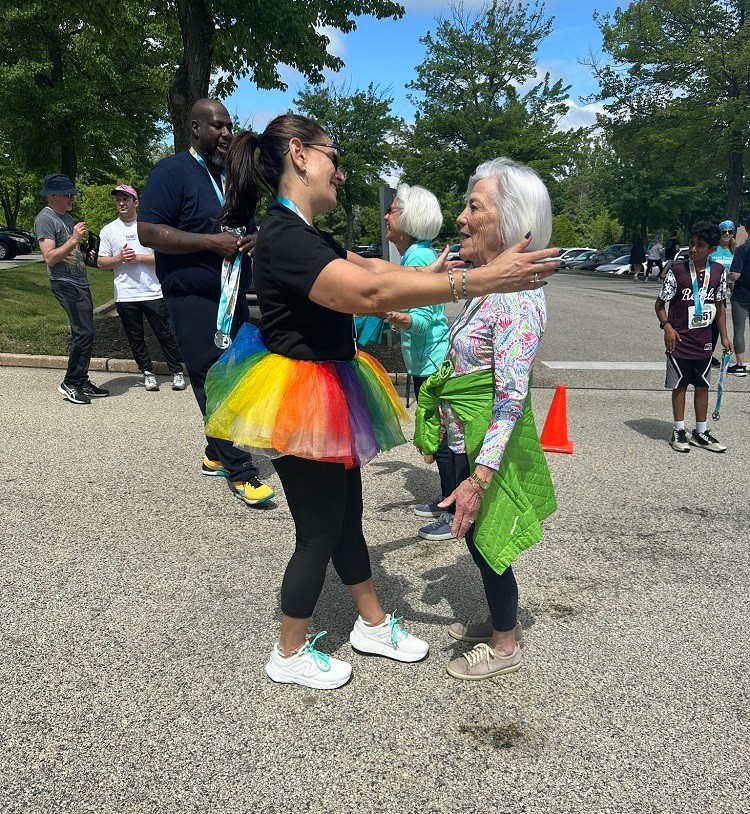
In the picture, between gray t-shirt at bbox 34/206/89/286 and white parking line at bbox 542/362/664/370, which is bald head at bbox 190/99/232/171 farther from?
white parking line at bbox 542/362/664/370

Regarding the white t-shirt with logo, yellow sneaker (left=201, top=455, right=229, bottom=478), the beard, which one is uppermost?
the beard

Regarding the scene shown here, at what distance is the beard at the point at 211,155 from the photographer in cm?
429

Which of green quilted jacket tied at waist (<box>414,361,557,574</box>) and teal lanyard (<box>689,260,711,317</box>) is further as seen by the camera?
teal lanyard (<box>689,260,711,317</box>)

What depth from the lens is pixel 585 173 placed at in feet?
242

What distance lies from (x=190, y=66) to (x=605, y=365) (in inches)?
292

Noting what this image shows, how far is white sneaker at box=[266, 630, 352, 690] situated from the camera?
2.68 metres

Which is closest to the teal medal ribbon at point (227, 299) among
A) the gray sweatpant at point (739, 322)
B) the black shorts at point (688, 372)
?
the black shorts at point (688, 372)

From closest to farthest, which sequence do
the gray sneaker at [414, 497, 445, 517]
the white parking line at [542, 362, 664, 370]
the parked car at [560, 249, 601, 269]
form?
1. the gray sneaker at [414, 497, 445, 517]
2. the white parking line at [542, 362, 664, 370]
3. the parked car at [560, 249, 601, 269]

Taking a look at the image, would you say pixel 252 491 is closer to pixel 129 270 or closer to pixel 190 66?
pixel 129 270

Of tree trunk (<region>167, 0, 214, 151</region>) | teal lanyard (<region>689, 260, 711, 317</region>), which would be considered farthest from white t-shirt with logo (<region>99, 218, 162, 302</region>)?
teal lanyard (<region>689, 260, 711, 317</region>)

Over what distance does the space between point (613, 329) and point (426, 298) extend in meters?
12.1

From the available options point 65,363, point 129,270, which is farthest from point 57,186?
point 65,363

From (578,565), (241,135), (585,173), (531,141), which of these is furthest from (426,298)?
(585,173)

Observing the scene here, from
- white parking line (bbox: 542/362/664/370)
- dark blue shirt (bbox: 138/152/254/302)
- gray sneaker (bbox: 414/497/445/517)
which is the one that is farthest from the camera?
white parking line (bbox: 542/362/664/370)
